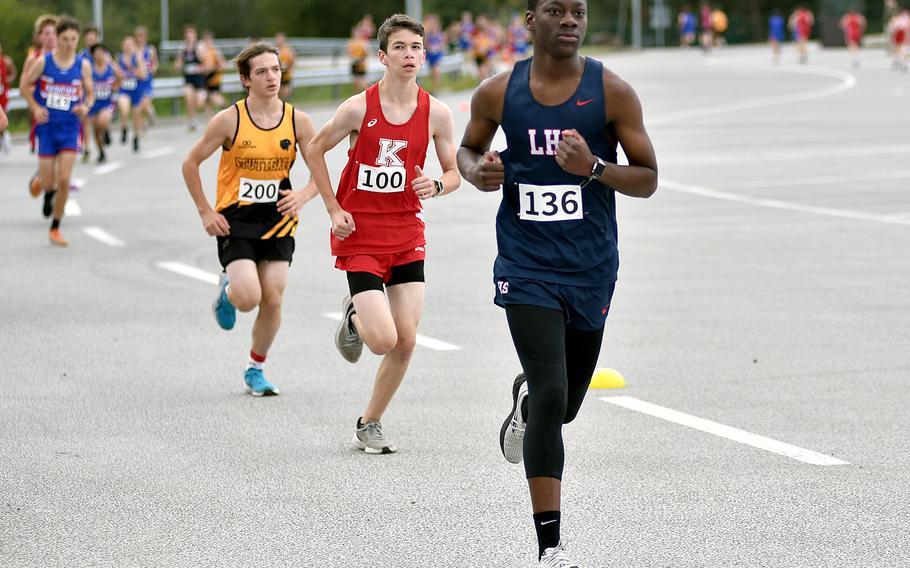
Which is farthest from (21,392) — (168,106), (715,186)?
(168,106)

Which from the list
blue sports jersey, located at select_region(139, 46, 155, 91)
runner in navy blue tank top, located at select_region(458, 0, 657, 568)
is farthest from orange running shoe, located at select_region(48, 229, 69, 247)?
blue sports jersey, located at select_region(139, 46, 155, 91)

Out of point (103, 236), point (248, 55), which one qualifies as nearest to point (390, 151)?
point (248, 55)

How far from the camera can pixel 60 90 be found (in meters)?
15.4

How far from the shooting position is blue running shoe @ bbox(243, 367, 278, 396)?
850 cm

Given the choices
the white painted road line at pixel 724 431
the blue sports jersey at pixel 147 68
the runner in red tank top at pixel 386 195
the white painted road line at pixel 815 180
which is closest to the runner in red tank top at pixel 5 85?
the blue sports jersey at pixel 147 68

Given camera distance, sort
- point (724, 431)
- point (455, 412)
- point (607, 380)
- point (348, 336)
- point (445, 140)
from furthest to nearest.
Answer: point (607, 380) → point (455, 412) → point (724, 431) → point (348, 336) → point (445, 140)

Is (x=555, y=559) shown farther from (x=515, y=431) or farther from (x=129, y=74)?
(x=129, y=74)

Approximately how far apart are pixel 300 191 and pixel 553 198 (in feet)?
10.2

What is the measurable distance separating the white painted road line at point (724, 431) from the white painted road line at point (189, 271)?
17.1 feet

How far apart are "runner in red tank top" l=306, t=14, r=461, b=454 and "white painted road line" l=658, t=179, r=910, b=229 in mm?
10257

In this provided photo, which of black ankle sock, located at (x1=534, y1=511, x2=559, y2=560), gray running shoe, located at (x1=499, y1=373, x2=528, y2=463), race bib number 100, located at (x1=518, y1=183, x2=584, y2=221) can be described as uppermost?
race bib number 100, located at (x1=518, y1=183, x2=584, y2=221)

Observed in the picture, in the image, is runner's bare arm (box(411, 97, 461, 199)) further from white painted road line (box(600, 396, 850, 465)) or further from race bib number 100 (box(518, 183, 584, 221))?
white painted road line (box(600, 396, 850, 465))

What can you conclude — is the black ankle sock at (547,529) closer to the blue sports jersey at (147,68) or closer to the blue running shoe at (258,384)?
the blue running shoe at (258,384)

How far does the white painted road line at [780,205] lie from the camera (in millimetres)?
16688
